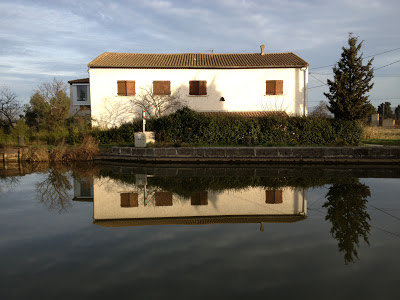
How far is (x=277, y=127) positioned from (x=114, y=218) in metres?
14.2

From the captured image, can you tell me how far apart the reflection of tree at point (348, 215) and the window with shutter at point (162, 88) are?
18.2 m

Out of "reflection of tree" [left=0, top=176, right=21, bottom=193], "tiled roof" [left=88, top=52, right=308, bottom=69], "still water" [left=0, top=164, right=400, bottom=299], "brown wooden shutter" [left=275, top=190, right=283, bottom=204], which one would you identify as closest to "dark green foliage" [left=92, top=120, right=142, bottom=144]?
"tiled roof" [left=88, top=52, right=308, bottom=69]

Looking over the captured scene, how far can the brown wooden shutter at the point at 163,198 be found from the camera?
751 cm

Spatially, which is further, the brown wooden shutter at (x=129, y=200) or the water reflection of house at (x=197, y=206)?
the brown wooden shutter at (x=129, y=200)

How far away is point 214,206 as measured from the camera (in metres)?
7.18

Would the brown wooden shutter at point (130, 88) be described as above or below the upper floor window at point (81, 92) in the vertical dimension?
below

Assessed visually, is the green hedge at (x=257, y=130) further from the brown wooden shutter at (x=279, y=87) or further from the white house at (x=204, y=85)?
the brown wooden shutter at (x=279, y=87)

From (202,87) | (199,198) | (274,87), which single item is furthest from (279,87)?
(199,198)

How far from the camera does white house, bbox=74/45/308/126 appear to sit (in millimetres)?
25172

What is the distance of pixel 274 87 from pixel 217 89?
184 inches

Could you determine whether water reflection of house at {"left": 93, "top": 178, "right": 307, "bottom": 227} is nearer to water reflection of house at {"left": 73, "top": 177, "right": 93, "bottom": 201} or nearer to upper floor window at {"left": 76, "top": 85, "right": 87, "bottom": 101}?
water reflection of house at {"left": 73, "top": 177, "right": 93, "bottom": 201}

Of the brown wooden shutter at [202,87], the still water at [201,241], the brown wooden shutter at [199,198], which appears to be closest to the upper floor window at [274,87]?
the brown wooden shutter at [202,87]

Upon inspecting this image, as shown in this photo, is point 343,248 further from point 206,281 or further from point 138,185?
point 138,185

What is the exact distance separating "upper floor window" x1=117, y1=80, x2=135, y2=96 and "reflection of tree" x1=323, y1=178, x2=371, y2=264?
63.4 feet
